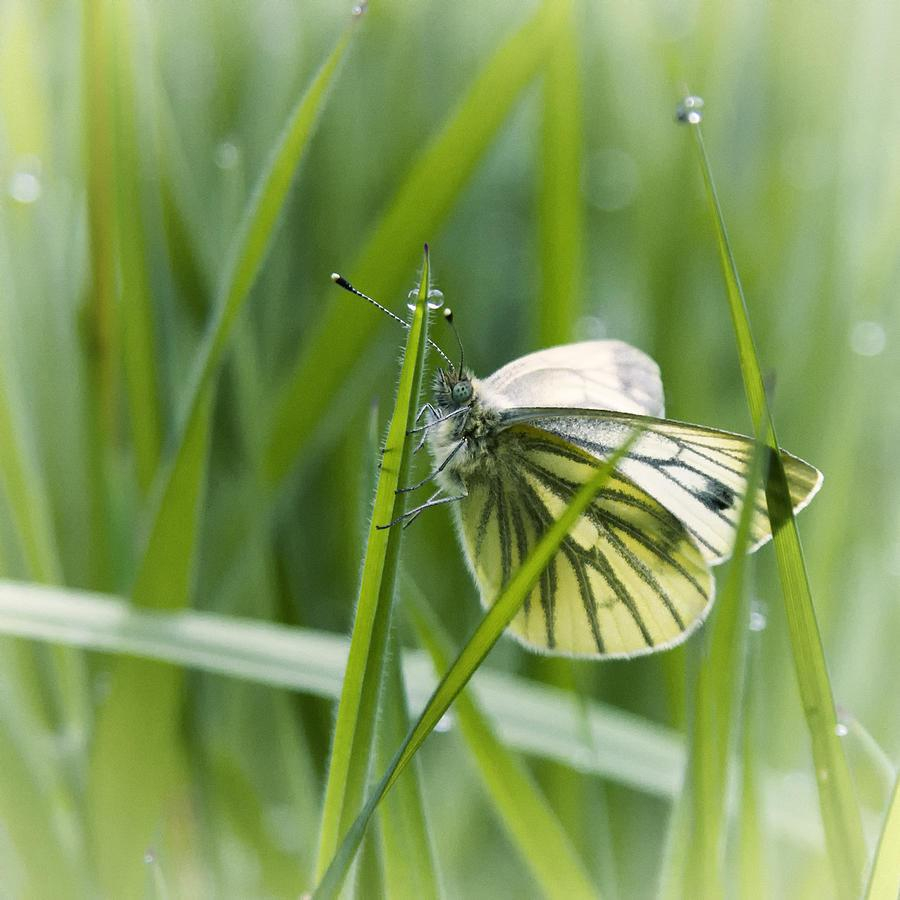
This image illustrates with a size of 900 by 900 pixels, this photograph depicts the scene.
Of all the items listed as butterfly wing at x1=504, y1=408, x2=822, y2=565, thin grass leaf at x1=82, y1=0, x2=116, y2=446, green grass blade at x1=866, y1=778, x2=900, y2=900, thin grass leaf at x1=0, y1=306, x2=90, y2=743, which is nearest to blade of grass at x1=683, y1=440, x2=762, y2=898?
green grass blade at x1=866, y1=778, x2=900, y2=900

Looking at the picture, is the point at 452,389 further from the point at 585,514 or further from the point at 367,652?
the point at 367,652

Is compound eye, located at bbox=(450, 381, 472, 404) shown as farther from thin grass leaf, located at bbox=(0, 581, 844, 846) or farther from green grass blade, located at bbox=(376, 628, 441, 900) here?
green grass blade, located at bbox=(376, 628, 441, 900)

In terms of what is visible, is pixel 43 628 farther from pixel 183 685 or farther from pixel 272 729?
pixel 272 729

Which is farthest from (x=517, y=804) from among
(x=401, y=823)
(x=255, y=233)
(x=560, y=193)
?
(x=560, y=193)

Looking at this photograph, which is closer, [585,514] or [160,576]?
[160,576]

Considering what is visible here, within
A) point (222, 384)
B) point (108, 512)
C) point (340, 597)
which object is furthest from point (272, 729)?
point (222, 384)

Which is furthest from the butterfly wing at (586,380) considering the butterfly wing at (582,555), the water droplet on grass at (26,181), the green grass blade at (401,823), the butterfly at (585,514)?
the water droplet on grass at (26,181)
